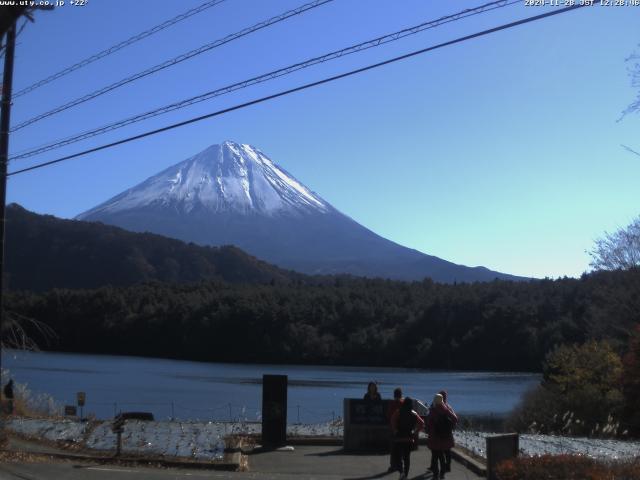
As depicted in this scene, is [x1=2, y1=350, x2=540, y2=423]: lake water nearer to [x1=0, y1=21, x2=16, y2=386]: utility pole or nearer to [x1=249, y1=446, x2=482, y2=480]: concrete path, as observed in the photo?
[x1=249, y1=446, x2=482, y2=480]: concrete path

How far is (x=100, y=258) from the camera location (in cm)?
A: 15688

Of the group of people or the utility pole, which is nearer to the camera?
the group of people

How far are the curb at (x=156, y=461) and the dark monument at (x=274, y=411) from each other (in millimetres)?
1186

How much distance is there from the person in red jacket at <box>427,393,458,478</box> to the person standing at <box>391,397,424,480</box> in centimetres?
27

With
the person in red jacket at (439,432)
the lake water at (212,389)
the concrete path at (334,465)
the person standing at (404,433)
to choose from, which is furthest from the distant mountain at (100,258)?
the person in red jacket at (439,432)

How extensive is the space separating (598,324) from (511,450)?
3245 cm

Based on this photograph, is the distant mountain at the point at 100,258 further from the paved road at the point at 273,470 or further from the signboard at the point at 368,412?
the signboard at the point at 368,412

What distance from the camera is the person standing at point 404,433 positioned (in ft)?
42.1

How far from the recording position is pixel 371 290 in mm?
119312

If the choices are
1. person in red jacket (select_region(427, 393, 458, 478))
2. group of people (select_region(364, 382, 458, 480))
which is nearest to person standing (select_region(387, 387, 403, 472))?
group of people (select_region(364, 382, 458, 480))

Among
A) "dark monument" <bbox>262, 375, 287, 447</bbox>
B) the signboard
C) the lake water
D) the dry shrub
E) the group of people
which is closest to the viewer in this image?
the dry shrub

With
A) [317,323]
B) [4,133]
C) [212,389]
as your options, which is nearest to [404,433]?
[4,133]

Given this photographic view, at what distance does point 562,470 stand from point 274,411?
7.21 meters

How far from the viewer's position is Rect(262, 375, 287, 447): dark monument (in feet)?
54.0
